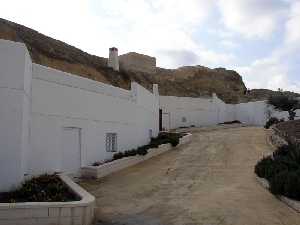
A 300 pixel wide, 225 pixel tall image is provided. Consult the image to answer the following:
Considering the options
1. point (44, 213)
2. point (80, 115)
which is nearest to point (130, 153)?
point (80, 115)

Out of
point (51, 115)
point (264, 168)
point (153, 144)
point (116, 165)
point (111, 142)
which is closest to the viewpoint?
point (51, 115)

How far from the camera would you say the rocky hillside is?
40656 mm

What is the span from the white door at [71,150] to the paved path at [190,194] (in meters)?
1.02

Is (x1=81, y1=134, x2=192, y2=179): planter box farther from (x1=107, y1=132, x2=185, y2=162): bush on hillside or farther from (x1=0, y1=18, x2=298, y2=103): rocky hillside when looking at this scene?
(x1=0, y1=18, x2=298, y2=103): rocky hillside

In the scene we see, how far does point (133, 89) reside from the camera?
25.2 metres

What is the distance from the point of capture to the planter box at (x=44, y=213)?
1009 cm

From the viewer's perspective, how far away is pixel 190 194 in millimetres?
14641

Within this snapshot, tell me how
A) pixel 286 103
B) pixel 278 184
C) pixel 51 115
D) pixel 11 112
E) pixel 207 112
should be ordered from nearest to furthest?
pixel 11 112
pixel 278 184
pixel 51 115
pixel 286 103
pixel 207 112

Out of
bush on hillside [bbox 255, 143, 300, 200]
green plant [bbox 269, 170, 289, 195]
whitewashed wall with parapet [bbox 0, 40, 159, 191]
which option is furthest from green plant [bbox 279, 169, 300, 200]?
whitewashed wall with parapet [bbox 0, 40, 159, 191]

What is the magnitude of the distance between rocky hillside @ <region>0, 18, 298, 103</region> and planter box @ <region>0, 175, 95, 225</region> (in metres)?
28.9

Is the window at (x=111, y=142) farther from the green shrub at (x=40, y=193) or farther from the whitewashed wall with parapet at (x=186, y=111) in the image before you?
the whitewashed wall with parapet at (x=186, y=111)

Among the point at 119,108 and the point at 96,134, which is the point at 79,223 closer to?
the point at 96,134

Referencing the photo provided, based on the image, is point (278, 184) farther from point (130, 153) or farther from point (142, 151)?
point (142, 151)

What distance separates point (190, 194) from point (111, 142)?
802 cm
